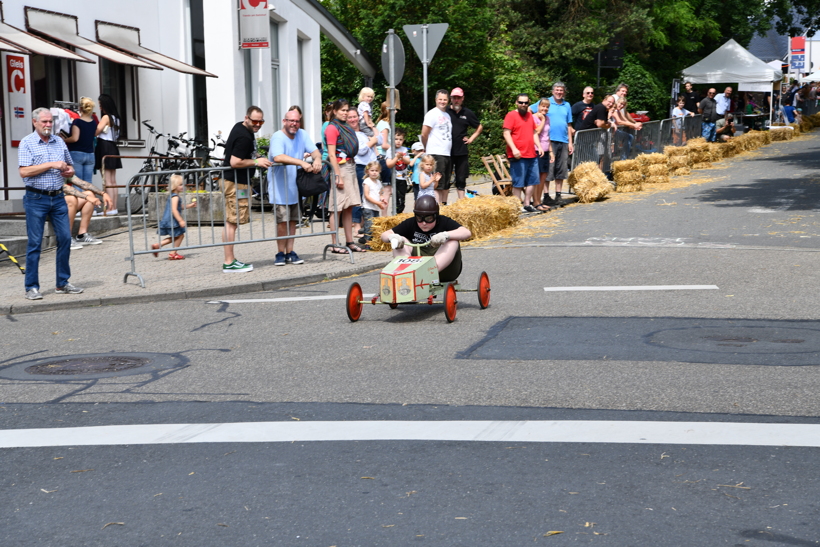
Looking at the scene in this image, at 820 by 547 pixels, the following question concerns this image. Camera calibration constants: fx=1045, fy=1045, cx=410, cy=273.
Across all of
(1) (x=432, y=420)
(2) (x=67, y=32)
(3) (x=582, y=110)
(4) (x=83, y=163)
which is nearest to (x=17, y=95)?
(2) (x=67, y=32)

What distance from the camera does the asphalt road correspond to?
4.10 m

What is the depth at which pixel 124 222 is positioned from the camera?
55.3 ft

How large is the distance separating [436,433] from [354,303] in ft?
11.9

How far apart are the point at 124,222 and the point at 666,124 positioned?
1519 centimetres

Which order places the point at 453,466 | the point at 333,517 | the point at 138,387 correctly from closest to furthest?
the point at 333,517 < the point at 453,466 < the point at 138,387

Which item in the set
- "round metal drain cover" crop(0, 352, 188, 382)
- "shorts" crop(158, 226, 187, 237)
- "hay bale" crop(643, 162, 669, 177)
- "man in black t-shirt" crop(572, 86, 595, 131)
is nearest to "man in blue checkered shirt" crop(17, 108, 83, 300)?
"shorts" crop(158, 226, 187, 237)

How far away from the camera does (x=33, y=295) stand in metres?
10.6

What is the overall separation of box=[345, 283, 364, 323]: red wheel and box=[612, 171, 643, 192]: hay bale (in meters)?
12.6

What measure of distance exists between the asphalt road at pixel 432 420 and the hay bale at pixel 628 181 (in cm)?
A: 991

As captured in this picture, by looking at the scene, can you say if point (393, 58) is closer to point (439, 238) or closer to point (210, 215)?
point (210, 215)

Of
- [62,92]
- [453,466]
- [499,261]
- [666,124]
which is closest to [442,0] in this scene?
[666,124]

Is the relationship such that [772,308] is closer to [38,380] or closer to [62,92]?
[38,380]

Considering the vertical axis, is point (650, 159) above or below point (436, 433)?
above

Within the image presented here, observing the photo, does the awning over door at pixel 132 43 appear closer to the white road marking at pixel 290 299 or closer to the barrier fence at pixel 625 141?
the barrier fence at pixel 625 141
